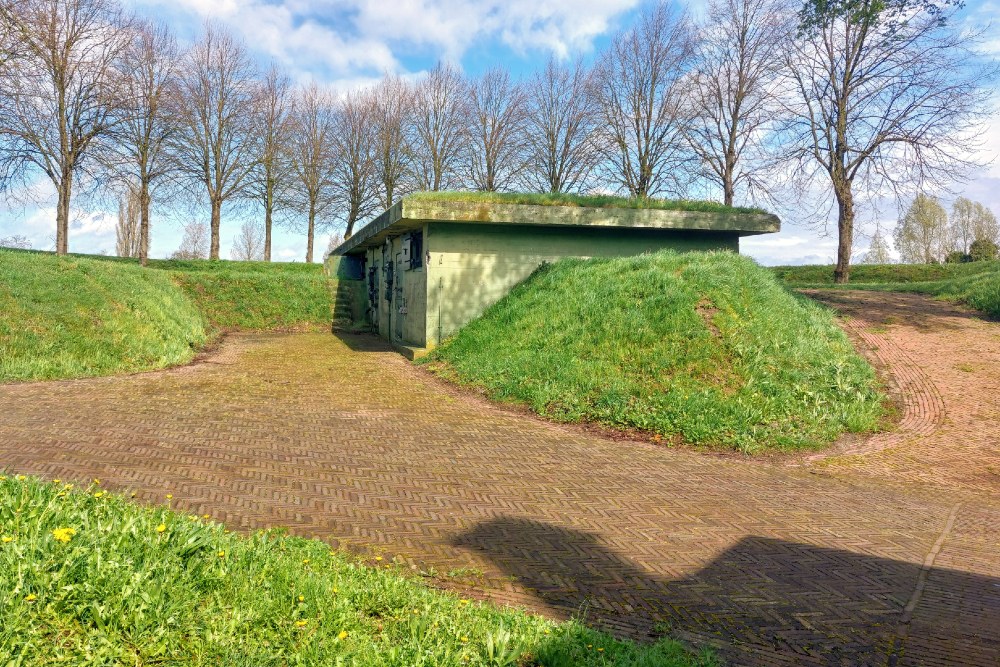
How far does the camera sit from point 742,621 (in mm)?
3553

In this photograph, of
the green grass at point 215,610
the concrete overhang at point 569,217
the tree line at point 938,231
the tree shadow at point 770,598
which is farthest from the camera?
the tree line at point 938,231

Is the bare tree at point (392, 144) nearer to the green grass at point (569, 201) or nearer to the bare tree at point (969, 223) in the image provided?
the green grass at point (569, 201)

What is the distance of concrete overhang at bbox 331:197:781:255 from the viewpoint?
544 inches

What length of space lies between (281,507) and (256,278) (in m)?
20.1

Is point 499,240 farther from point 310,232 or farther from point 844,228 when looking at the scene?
point 310,232

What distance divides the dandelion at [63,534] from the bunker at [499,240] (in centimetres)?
1125

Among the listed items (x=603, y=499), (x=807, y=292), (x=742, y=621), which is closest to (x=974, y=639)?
(x=742, y=621)

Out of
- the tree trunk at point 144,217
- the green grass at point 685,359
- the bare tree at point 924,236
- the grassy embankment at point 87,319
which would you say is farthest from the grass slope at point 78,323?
the bare tree at point 924,236

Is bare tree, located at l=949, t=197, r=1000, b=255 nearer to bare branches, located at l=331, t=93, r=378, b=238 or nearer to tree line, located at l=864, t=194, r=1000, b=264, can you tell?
tree line, located at l=864, t=194, r=1000, b=264

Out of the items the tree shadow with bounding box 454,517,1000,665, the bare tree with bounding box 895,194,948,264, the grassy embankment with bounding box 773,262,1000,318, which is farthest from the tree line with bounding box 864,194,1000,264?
the tree shadow with bounding box 454,517,1000,665

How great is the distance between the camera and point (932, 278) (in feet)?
84.2

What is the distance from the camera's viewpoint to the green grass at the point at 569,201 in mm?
14227

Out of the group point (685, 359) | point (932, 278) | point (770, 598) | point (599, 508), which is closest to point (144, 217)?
point (685, 359)

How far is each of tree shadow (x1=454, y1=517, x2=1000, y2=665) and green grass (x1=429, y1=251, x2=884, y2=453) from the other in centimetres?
354
